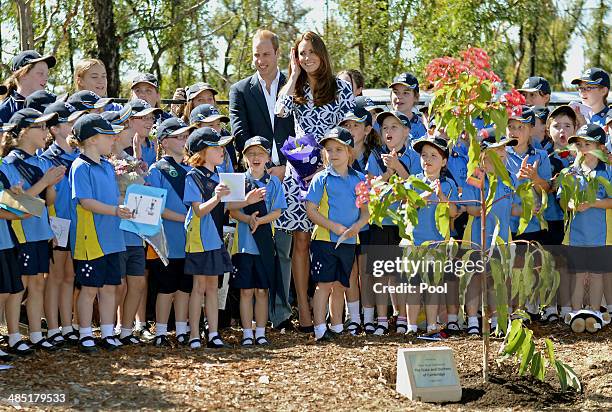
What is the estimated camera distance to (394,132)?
29.7 ft

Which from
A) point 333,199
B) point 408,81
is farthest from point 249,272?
point 408,81

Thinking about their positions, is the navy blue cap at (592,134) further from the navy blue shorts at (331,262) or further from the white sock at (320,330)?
the white sock at (320,330)

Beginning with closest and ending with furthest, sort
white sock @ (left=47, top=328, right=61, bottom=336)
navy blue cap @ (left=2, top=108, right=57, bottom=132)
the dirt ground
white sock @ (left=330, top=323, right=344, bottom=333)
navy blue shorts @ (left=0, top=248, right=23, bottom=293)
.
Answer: the dirt ground < navy blue shorts @ (left=0, top=248, right=23, bottom=293) < navy blue cap @ (left=2, top=108, right=57, bottom=132) < white sock @ (left=47, top=328, right=61, bottom=336) < white sock @ (left=330, top=323, right=344, bottom=333)

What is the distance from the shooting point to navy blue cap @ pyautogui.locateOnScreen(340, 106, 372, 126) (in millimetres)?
8758

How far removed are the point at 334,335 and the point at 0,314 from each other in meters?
2.82

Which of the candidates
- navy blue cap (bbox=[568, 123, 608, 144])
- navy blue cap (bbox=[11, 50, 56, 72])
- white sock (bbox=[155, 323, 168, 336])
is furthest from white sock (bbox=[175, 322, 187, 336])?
navy blue cap (bbox=[568, 123, 608, 144])

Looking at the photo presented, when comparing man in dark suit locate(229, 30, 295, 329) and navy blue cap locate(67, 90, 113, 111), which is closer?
navy blue cap locate(67, 90, 113, 111)

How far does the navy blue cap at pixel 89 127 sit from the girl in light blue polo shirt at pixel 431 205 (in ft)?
9.00

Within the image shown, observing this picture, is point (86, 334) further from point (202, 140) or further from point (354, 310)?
point (354, 310)

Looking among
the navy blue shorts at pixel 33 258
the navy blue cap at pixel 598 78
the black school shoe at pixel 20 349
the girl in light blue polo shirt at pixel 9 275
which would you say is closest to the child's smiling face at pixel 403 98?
the navy blue cap at pixel 598 78

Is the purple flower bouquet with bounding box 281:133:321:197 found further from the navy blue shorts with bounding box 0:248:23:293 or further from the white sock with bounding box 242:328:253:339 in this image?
the navy blue shorts with bounding box 0:248:23:293

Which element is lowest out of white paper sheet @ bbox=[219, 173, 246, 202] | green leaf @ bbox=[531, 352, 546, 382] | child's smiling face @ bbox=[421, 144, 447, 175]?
green leaf @ bbox=[531, 352, 546, 382]

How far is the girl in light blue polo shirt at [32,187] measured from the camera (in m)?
7.36

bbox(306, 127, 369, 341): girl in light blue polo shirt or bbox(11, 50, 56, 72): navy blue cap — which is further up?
bbox(11, 50, 56, 72): navy blue cap
